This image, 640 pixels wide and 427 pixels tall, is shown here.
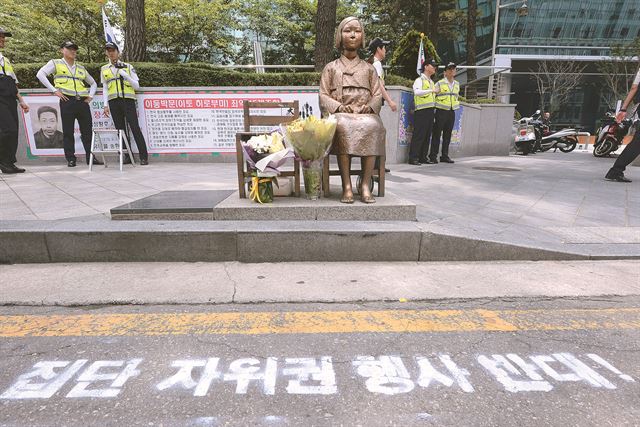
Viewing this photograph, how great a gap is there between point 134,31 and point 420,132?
7.26m

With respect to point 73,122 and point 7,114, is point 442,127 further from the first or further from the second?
point 7,114

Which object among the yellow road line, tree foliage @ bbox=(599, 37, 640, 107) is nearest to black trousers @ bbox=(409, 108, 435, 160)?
the yellow road line

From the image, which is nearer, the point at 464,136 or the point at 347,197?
the point at 347,197

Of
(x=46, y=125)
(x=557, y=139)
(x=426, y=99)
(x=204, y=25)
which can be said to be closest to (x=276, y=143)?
(x=426, y=99)

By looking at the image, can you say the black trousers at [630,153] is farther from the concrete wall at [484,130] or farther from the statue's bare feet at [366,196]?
the statue's bare feet at [366,196]

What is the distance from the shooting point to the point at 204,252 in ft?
10.6

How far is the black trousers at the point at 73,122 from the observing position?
728cm

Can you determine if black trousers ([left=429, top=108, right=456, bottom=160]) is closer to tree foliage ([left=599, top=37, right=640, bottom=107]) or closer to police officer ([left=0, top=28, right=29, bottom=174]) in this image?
police officer ([left=0, top=28, right=29, bottom=174])

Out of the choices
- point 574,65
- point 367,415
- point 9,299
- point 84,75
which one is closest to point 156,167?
point 84,75

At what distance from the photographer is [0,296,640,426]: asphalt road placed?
154 cm

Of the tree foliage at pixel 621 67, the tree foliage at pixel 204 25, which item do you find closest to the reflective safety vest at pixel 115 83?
the tree foliage at pixel 204 25

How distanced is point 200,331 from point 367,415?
109 centimetres

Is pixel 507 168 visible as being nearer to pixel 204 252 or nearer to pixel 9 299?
pixel 204 252

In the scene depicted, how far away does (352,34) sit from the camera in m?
3.82
